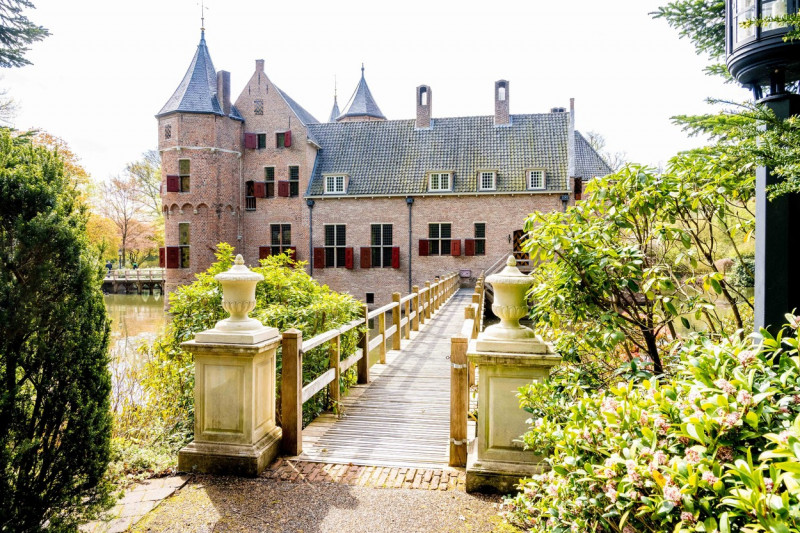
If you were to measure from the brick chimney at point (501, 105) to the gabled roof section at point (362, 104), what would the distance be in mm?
9705

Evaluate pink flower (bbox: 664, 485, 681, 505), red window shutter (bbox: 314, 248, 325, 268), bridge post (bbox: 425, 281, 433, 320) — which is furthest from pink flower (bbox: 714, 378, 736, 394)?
red window shutter (bbox: 314, 248, 325, 268)

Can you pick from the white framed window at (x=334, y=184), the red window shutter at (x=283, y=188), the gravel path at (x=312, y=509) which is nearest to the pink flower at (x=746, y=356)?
the gravel path at (x=312, y=509)

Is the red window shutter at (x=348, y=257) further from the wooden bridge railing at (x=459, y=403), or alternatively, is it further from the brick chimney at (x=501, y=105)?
the wooden bridge railing at (x=459, y=403)

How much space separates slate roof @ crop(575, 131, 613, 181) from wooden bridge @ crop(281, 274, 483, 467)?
17905 millimetres

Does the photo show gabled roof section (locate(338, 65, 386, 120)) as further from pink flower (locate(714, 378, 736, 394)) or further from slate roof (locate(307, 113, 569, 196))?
pink flower (locate(714, 378, 736, 394))

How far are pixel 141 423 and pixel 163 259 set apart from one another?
2278 centimetres

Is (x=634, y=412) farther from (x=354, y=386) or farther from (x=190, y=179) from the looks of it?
(x=190, y=179)

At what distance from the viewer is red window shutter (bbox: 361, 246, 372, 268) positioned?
25562 mm

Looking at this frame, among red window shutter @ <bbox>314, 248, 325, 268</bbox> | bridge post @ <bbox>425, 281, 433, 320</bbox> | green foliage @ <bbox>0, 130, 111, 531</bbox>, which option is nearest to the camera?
green foliage @ <bbox>0, 130, 111, 531</bbox>

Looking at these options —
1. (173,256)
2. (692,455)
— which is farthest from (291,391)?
(173,256)

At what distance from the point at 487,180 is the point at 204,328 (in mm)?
20477

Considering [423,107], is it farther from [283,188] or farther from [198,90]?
[198,90]

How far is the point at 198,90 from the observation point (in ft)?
81.5

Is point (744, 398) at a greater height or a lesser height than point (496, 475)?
greater
